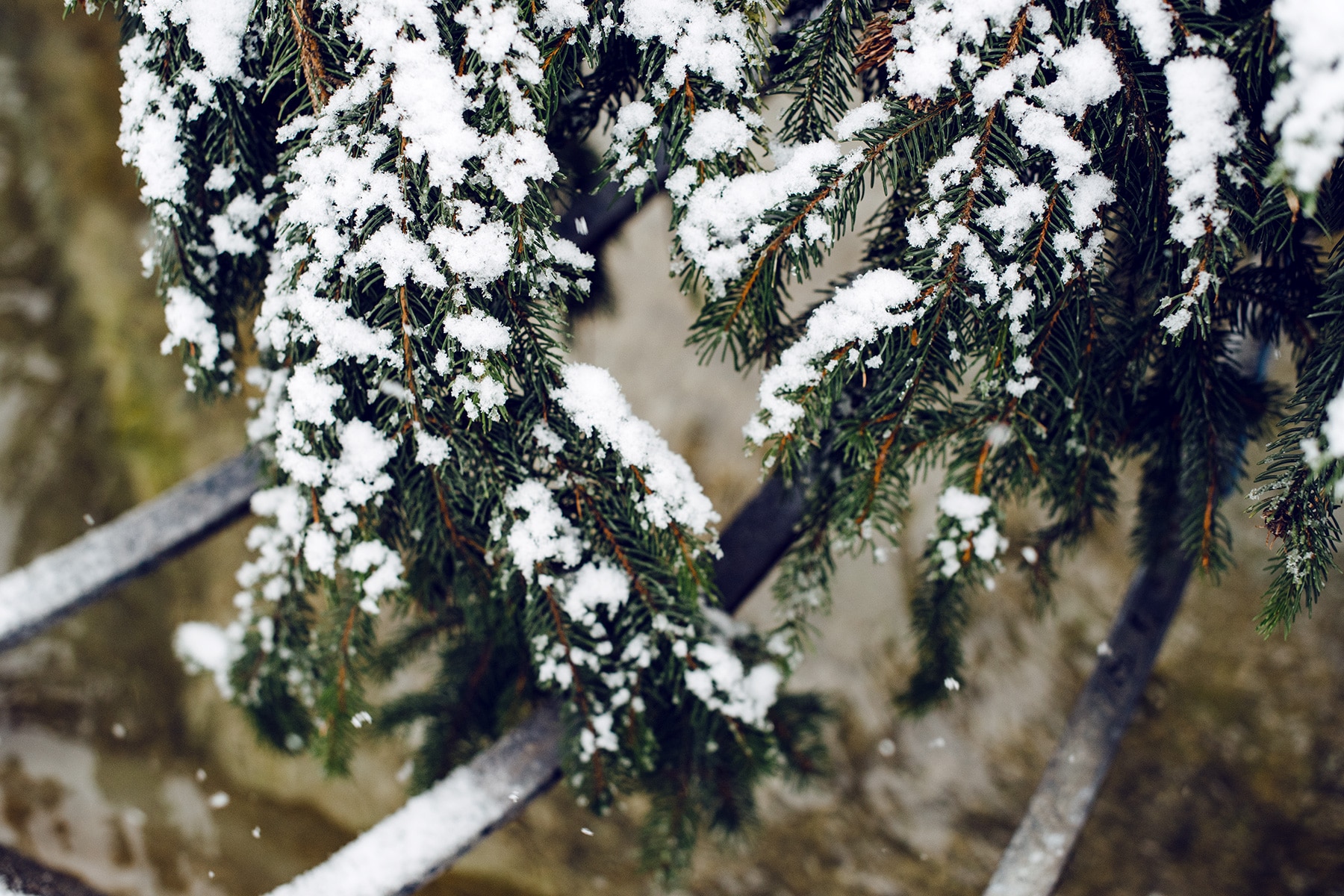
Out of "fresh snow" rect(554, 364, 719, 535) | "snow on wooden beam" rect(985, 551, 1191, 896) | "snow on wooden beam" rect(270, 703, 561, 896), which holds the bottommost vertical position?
"snow on wooden beam" rect(270, 703, 561, 896)

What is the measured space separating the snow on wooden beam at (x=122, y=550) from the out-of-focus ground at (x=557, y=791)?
109 centimetres

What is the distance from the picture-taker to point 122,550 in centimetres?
87

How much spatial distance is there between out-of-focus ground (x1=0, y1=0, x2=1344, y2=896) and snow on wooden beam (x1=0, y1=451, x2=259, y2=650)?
109 cm

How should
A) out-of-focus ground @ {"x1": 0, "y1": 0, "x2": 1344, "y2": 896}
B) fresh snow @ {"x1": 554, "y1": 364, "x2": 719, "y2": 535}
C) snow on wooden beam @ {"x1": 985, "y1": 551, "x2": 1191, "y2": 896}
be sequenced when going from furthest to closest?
out-of-focus ground @ {"x1": 0, "y1": 0, "x2": 1344, "y2": 896}
snow on wooden beam @ {"x1": 985, "y1": 551, "x2": 1191, "y2": 896}
fresh snow @ {"x1": 554, "y1": 364, "x2": 719, "y2": 535}

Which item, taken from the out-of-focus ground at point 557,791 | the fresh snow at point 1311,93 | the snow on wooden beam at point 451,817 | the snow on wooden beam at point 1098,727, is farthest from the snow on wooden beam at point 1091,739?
the out-of-focus ground at point 557,791

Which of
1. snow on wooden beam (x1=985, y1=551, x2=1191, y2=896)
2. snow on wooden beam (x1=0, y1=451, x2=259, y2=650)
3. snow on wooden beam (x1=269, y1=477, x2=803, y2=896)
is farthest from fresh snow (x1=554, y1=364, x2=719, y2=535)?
snow on wooden beam (x1=985, y1=551, x2=1191, y2=896)

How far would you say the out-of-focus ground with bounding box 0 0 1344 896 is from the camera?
1.60 metres

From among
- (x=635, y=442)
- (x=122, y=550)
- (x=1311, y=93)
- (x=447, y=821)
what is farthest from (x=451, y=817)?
(x=1311, y=93)

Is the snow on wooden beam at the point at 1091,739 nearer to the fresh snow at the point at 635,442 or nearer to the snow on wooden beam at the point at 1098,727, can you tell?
the snow on wooden beam at the point at 1098,727

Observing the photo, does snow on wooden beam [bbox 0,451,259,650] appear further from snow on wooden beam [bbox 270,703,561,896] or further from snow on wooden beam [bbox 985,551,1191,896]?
snow on wooden beam [bbox 985,551,1191,896]

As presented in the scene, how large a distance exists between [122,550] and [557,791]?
1265 mm

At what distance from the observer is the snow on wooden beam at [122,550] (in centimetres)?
83

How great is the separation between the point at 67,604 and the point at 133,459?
4.73 ft

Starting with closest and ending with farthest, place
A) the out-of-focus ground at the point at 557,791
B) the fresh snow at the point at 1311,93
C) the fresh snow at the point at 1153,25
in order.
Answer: the fresh snow at the point at 1311,93, the fresh snow at the point at 1153,25, the out-of-focus ground at the point at 557,791
